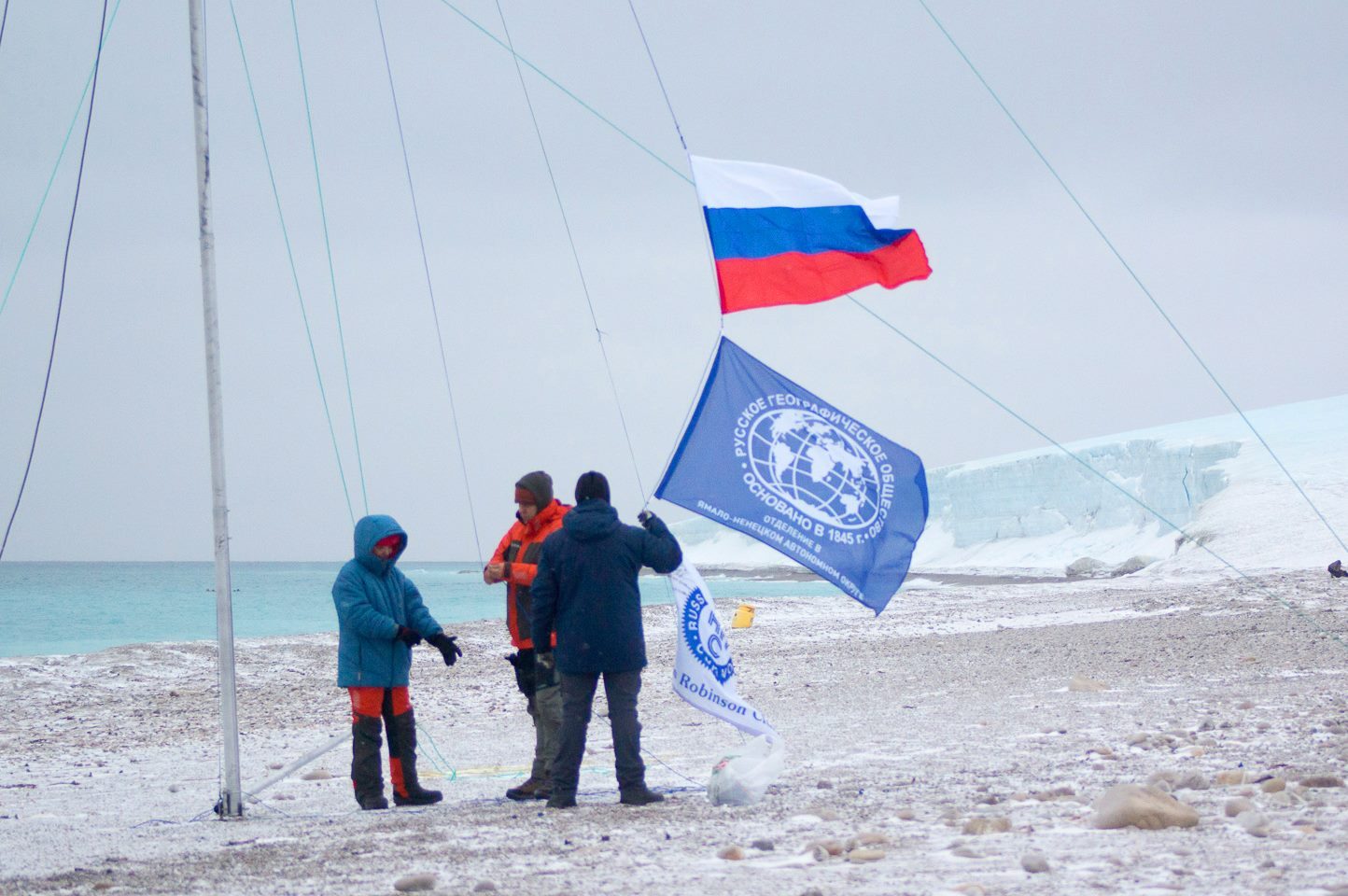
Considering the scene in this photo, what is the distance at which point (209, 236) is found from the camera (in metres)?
6.83

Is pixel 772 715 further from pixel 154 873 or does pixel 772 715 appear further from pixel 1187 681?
pixel 154 873

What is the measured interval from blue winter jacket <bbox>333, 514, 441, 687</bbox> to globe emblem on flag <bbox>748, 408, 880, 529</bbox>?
1993 mm

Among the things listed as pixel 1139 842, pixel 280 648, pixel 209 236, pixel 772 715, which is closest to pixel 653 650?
pixel 280 648

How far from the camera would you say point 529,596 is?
277 inches

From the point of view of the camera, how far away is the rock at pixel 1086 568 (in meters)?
53.5

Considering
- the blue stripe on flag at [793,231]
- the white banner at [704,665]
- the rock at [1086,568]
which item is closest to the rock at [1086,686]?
the blue stripe on flag at [793,231]

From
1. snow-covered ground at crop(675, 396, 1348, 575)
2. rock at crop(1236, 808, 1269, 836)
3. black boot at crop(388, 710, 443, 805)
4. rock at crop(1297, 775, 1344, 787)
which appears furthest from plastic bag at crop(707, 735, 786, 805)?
snow-covered ground at crop(675, 396, 1348, 575)

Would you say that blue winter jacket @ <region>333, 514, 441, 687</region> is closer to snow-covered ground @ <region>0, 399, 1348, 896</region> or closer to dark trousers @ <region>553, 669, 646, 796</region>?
snow-covered ground @ <region>0, 399, 1348, 896</region>

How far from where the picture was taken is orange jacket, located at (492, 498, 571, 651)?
274 inches

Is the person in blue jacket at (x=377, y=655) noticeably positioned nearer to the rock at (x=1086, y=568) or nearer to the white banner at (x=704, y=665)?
the white banner at (x=704, y=665)

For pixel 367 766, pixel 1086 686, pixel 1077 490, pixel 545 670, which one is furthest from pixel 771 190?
pixel 1077 490

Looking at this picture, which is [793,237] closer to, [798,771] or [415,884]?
[798,771]

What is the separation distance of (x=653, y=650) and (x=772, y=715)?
26.1 feet

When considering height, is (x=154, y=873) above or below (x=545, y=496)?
below
